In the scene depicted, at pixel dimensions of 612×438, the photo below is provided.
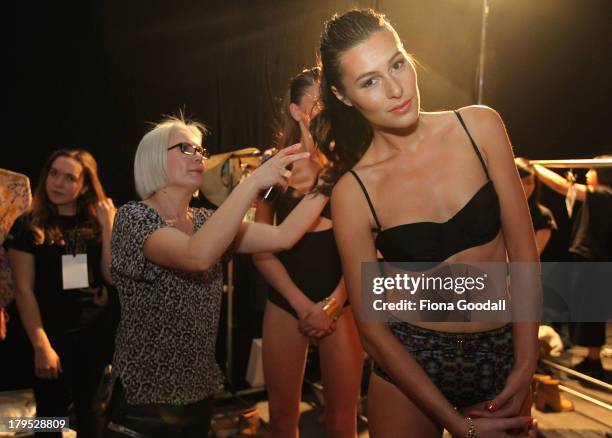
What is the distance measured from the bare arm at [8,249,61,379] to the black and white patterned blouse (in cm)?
84

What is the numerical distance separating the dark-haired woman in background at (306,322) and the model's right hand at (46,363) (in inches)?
41.0

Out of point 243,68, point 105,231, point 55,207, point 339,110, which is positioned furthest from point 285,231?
point 243,68

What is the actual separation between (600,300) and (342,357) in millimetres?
2729

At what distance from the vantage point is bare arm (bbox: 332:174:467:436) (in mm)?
Answer: 1284

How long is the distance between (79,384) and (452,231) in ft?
6.72

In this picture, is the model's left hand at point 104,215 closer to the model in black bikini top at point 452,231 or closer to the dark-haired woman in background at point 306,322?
the dark-haired woman in background at point 306,322

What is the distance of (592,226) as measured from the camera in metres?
3.64

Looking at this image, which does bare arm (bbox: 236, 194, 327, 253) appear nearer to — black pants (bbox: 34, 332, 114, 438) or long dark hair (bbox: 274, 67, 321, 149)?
long dark hair (bbox: 274, 67, 321, 149)

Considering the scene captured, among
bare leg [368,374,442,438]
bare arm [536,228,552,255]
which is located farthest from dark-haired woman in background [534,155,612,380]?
bare leg [368,374,442,438]

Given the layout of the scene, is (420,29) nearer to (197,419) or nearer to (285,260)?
(285,260)

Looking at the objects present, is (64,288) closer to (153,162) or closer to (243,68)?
(153,162)

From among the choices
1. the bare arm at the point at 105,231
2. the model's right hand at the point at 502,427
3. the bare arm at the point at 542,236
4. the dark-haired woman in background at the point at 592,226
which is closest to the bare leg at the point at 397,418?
the model's right hand at the point at 502,427

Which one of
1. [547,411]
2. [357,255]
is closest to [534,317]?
[357,255]

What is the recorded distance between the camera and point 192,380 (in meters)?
1.73
